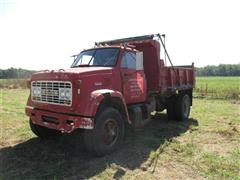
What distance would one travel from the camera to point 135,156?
670 cm

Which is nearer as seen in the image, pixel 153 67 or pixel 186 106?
pixel 153 67

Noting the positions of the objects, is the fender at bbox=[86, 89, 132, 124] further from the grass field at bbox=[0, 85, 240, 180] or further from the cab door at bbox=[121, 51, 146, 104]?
the grass field at bbox=[0, 85, 240, 180]

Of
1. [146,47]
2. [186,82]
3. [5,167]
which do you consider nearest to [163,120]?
[186,82]

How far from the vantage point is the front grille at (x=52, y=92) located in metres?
6.28

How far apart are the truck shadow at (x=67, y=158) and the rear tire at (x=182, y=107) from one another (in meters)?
2.58

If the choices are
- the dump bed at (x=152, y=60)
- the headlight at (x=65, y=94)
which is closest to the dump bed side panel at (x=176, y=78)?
the dump bed at (x=152, y=60)

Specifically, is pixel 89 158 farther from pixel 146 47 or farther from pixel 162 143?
pixel 146 47

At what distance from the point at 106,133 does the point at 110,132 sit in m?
0.13

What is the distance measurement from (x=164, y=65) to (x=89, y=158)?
4479mm

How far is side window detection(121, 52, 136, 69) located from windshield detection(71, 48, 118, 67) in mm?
255

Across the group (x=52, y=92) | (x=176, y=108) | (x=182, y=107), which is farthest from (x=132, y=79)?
(x=182, y=107)

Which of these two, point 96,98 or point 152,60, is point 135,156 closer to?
point 96,98

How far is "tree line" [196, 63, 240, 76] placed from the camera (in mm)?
124688

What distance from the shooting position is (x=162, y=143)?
7820 mm
